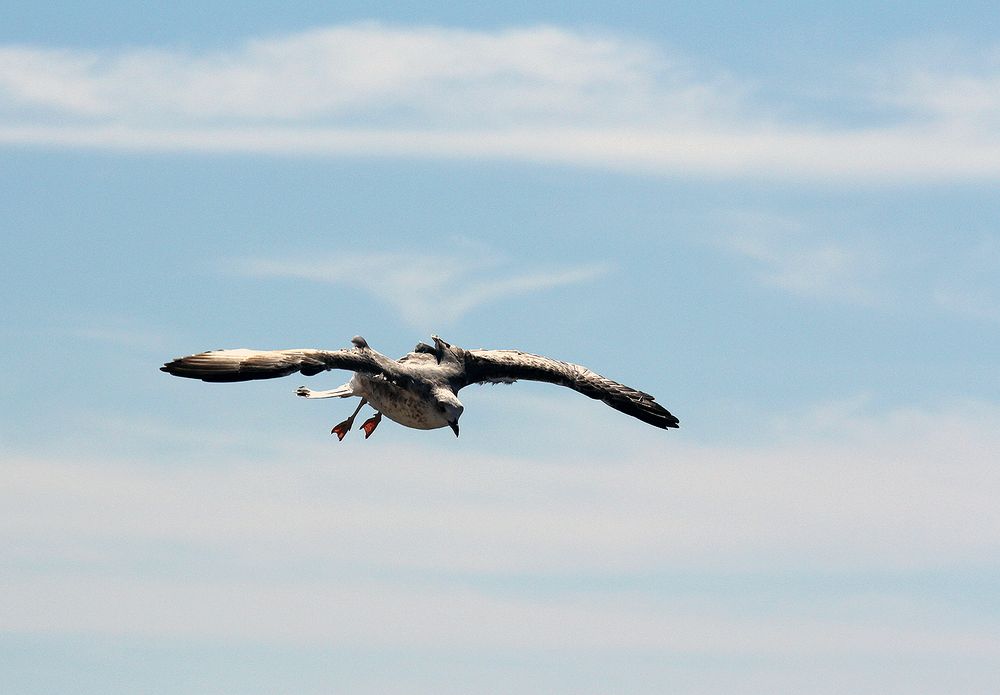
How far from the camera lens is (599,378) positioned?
5059 cm

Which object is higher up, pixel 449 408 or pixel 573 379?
pixel 573 379

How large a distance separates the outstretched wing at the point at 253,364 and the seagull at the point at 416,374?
0.02 m

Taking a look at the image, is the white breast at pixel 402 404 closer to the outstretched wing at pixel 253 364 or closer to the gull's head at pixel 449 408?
the gull's head at pixel 449 408

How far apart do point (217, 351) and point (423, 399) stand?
5.90 meters

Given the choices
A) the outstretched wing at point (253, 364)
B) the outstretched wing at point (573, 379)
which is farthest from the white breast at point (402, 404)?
the outstretched wing at point (573, 379)

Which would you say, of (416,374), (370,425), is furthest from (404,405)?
(370,425)

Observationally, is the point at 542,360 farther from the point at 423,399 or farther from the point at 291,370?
the point at 291,370

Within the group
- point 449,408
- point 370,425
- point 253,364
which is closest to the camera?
point 253,364

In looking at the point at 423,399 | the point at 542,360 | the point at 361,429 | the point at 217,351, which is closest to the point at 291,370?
the point at 217,351

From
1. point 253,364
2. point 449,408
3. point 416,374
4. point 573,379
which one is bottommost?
point 253,364

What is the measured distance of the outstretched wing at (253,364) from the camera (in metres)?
39.6

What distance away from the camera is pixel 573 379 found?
49750mm

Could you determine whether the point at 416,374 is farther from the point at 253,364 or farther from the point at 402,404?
the point at 253,364

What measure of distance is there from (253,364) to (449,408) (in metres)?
5.73
